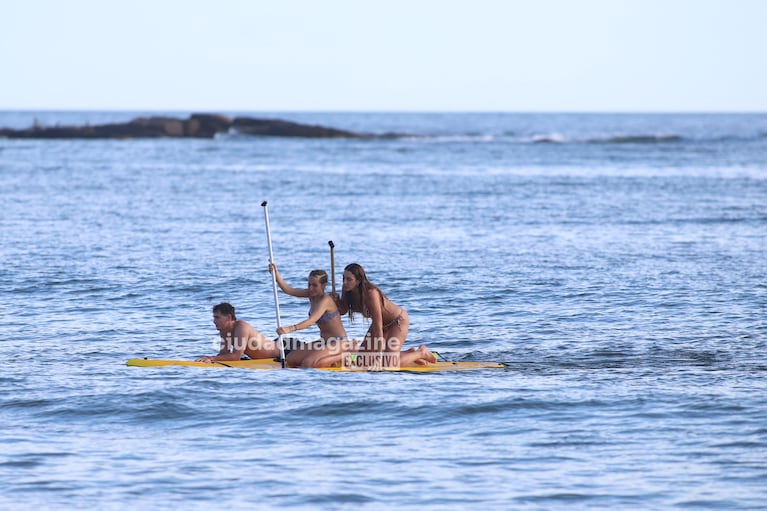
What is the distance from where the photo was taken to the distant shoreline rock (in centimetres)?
10044

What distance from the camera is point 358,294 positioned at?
13.8 meters

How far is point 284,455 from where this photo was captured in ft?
34.3

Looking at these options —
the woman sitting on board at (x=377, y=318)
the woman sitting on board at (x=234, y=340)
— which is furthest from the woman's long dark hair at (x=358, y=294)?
the woman sitting on board at (x=234, y=340)

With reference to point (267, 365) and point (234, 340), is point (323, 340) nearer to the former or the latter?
point (267, 365)

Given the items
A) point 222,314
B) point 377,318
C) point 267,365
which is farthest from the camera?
point 267,365

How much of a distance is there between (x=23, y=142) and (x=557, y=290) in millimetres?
80184

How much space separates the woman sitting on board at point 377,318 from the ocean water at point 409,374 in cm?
52

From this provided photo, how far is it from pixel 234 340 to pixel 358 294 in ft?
5.50

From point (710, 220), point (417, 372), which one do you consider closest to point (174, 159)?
point (710, 220)

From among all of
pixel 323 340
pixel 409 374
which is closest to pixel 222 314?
pixel 323 340

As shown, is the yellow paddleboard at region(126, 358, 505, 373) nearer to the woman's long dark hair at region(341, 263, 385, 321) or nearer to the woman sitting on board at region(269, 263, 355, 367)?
the woman sitting on board at region(269, 263, 355, 367)

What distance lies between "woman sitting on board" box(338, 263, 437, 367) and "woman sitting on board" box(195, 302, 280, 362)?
1133 mm

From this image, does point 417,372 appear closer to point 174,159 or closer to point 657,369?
point 657,369

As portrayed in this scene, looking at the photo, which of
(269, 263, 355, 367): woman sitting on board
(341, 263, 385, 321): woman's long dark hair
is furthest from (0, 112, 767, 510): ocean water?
(341, 263, 385, 321): woman's long dark hair
